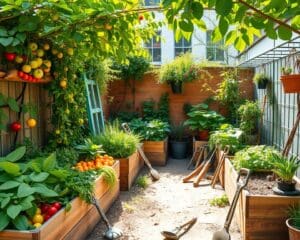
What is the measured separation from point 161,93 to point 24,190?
4.83 m

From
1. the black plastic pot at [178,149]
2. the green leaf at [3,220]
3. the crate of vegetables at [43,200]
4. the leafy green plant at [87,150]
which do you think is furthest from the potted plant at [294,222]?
the black plastic pot at [178,149]

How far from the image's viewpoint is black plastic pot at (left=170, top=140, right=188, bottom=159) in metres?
6.32

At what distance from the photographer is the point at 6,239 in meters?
2.12

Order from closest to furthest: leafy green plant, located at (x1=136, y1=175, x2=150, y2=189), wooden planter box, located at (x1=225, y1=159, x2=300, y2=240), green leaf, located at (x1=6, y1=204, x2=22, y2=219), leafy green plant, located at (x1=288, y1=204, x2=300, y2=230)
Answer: green leaf, located at (x1=6, y1=204, x2=22, y2=219)
leafy green plant, located at (x1=288, y1=204, x2=300, y2=230)
wooden planter box, located at (x1=225, y1=159, x2=300, y2=240)
leafy green plant, located at (x1=136, y1=175, x2=150, y2=189)

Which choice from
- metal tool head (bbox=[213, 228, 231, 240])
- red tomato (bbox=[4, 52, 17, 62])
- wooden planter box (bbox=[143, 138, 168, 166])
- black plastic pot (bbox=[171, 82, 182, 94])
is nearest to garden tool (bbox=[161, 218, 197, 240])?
metal tool head (bbox=[213, 228, 231, 240])

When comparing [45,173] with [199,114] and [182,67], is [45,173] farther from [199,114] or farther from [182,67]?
[182,67]

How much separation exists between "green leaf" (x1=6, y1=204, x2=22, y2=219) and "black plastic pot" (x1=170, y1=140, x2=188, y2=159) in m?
4.39

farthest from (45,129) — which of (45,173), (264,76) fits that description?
(264,76)

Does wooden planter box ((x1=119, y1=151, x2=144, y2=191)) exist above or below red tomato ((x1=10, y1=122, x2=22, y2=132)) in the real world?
below

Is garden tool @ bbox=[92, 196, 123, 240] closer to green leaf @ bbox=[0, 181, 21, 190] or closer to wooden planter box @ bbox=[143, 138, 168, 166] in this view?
green leaf @ bbox=[0, 181, 21, 190]

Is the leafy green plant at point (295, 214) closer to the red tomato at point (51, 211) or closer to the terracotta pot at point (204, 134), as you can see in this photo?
the red tomato at point (51, 211)

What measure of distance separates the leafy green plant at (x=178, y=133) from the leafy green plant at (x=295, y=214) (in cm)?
385

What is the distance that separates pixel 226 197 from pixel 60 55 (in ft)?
8.12

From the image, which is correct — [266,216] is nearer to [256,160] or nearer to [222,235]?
[222,235]
